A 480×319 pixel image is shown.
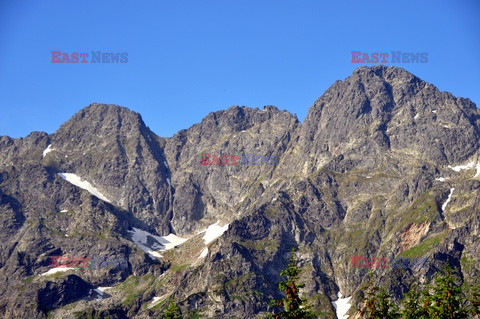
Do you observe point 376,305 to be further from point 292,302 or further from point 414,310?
point 292,302

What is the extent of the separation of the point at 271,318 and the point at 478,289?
103 ft

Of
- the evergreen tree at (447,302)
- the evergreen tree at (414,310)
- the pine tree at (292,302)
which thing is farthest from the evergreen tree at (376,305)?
the pine tree at (292,302)

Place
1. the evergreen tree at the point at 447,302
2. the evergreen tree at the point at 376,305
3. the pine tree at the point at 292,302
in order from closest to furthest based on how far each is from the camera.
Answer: the pine tree at the point at 292,302
the evergreen tree at the point at 376,305
the evergreen tree at the point at 447,302

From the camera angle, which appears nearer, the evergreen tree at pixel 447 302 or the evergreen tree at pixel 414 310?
the evergreen tree at pixel 447 302

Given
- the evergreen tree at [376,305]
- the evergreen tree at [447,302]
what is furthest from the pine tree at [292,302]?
the evergreen tree at [447,302]

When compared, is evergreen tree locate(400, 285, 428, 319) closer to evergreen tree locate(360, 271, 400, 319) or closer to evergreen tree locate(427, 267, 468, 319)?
evergreen tree locate(360, 271, 400, 319)

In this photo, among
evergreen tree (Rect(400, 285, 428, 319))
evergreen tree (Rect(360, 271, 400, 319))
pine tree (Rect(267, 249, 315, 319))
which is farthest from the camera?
evergreen tree (Rect(400, 285, 428, 319))

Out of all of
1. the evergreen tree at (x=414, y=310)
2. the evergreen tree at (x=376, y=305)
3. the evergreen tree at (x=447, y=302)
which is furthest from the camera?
the evergreen tree at (x=414, y=310)

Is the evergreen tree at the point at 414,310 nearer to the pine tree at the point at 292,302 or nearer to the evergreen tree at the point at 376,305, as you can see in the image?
the evergreen tree at the point at 376,305

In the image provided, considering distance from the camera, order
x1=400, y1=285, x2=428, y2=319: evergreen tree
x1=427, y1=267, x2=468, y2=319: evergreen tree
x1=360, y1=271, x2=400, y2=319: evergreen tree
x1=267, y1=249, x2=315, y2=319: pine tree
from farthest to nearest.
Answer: x1=400, y1=285, x2=428, y2=319: evergreen tree
x1=427, y1=267, x2=468, y2=319: evergreen tree
x1=360, y1=271, x2=400, y2=319: evergreen tree
x1=267, y1=249, x2=315, y2=319: pine tree

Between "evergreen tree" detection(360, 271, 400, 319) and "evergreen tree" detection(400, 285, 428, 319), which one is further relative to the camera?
"evergreen tree" detection(400, 285, 428, 319)

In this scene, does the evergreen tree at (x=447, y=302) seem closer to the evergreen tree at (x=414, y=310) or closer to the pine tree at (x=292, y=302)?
the evergreen tree at (x=414, y=310)

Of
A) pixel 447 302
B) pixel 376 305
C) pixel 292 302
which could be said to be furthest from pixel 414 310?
pixel 292 302

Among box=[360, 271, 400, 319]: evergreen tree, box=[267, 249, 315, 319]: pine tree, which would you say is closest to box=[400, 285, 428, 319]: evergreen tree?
box=[360, 271, 400, 319]: evergreen tree
